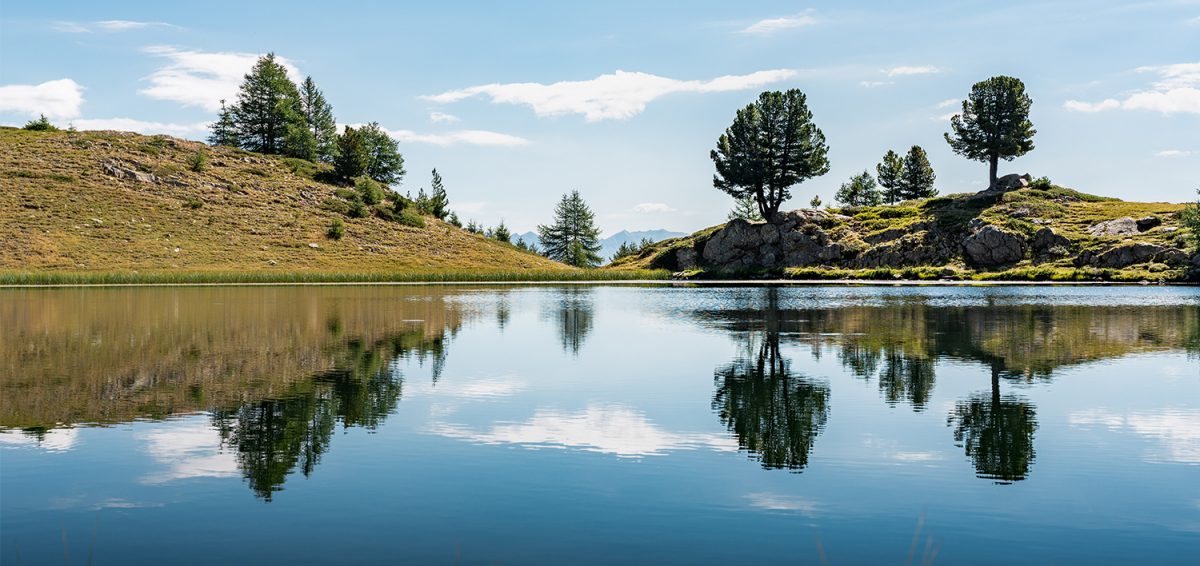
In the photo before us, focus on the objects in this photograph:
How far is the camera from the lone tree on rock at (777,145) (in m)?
155

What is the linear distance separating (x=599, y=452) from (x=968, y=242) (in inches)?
5010

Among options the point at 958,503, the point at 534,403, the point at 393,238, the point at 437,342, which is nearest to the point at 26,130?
the point at 393,238

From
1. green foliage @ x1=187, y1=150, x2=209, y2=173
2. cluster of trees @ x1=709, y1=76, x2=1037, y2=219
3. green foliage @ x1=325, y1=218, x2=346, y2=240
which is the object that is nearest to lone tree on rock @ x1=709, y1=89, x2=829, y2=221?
cluster of trees @ x1=709, y1=76, x2=1037, y2=219

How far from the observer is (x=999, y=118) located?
508 feet

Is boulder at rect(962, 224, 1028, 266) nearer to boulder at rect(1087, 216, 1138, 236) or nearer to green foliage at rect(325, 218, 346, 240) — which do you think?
boulder at rect(1087, 216, 1138, 236)

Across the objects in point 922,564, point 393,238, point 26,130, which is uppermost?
point 26,130

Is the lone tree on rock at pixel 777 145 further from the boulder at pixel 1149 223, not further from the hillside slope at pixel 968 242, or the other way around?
the boulder at pixel 1149 223

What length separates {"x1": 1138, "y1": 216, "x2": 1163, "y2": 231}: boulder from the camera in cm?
12719

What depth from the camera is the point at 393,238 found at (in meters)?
163

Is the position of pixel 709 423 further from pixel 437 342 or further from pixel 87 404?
pixel 437 342

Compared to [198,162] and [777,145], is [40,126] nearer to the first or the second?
[198,162]

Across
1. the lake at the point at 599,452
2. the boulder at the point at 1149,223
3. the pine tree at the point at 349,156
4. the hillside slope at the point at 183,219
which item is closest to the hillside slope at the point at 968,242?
the boulder at the point at 1149,223

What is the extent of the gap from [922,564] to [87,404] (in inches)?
797

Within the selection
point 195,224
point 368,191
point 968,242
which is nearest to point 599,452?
point 968,242
